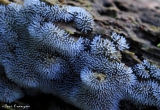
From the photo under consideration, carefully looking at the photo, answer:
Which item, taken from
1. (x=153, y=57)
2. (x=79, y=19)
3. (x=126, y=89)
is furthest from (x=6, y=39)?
(x=153, y=57)

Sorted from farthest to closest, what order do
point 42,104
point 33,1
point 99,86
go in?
1. point 42,104
2. point 33,1
3. point 99,86

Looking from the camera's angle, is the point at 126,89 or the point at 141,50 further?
the point at 141,50

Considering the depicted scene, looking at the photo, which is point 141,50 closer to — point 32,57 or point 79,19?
point 79,19

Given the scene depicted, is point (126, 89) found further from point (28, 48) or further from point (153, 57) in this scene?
point (28, 48)

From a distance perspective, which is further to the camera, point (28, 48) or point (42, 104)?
point (42, 104)

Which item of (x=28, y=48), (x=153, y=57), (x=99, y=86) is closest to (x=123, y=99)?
(x=99, y=86)

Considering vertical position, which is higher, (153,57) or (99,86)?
(153,57)

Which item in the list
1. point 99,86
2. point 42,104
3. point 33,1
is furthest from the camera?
point 42,104

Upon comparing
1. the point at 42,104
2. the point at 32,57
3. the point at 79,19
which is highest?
the point at 79,19

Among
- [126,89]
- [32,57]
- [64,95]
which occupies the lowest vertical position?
[64,95]
